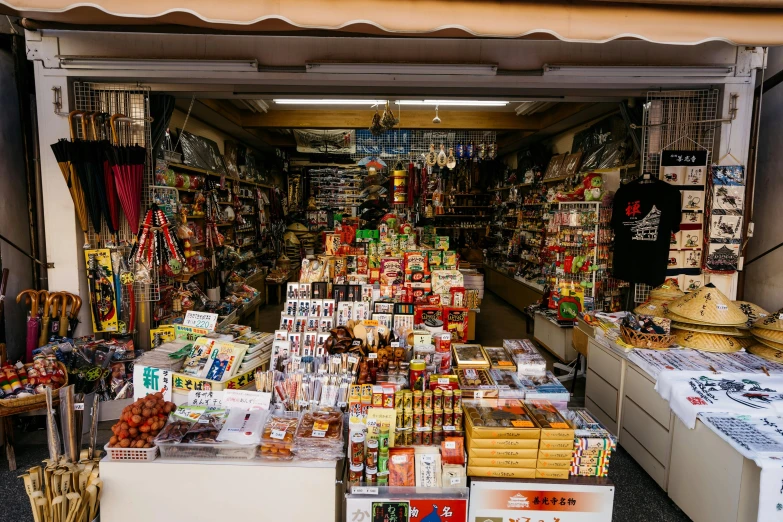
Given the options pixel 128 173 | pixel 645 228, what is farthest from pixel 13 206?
pixel 645 228

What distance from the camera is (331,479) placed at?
225cm

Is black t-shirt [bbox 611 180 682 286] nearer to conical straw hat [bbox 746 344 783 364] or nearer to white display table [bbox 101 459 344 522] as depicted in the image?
conical straw hat [bbox 746 344 783 364]

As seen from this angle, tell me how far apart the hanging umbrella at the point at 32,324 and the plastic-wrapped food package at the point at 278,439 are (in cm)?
257

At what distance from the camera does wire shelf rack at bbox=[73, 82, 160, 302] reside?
13.3ft

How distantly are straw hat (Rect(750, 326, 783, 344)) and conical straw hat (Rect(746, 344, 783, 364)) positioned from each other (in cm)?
9

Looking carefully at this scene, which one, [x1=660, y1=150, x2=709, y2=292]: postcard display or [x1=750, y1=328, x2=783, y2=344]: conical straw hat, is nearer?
[x1=750, y1=328, x2=783, y2=344]: conical straw hat

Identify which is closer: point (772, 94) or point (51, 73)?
point (51, 73)

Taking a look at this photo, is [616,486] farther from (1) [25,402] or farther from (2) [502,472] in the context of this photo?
(1) [25,402]

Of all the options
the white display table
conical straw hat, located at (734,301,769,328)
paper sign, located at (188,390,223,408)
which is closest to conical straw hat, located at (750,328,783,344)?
conical straw hat, located at (734,301,769,328)

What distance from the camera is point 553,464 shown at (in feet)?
7.55

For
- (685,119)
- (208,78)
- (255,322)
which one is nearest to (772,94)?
(685,119)

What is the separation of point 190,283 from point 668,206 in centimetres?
545

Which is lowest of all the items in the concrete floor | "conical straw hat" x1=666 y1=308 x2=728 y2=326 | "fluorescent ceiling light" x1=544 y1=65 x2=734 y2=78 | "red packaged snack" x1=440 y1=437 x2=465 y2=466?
the concrete floor

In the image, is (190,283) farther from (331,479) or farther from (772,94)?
(772,94)
